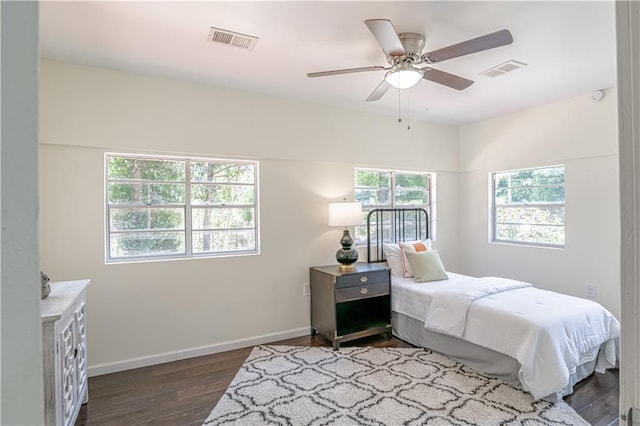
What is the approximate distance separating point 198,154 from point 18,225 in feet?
10.1

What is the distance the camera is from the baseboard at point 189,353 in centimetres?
289

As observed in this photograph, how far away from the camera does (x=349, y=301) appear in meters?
3.60

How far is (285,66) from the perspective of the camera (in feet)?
9.41

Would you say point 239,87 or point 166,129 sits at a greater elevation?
point 239,87

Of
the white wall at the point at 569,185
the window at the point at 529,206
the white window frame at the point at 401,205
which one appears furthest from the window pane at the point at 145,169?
the window at the point at 529,206

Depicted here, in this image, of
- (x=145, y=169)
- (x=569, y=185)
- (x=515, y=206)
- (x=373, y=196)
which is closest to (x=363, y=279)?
(x=373, y=196)

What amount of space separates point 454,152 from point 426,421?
3884 millimetres

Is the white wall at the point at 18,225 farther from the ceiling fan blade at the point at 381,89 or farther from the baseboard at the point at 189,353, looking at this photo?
the baseboard at the point at 189,353

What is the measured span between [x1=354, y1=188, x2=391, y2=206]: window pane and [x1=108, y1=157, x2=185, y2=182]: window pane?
2.09m

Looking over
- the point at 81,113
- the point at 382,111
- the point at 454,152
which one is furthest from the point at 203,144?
the point at 454,152

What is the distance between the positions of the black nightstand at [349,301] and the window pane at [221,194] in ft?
3.58

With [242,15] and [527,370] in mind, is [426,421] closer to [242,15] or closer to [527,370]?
[527,370]

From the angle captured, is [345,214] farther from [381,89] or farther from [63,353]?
[63,353]

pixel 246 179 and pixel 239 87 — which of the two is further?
pixel 246 179
